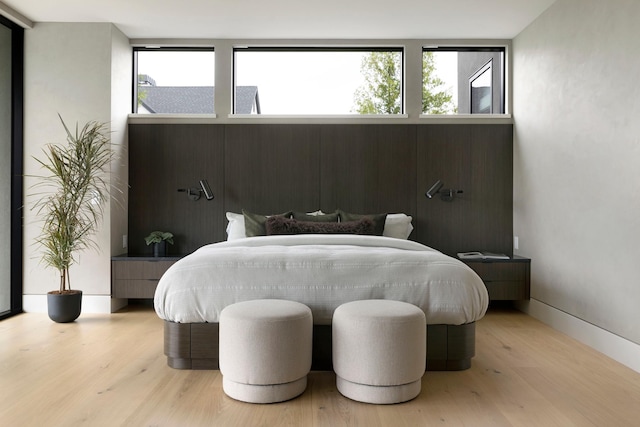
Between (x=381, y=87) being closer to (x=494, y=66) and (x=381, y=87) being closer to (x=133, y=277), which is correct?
(x=494, y=66)

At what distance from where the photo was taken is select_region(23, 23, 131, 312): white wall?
4.42 m

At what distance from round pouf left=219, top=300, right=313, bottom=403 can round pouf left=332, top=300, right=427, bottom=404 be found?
0.70 ft

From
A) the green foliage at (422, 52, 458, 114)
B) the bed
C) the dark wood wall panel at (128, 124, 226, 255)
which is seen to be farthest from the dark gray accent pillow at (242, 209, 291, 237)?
the green foliage at (422, 52, 458, 114)

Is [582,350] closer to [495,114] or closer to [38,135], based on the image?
[495,114]

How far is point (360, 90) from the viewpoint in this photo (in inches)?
198

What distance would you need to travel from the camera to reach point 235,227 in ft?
14.6

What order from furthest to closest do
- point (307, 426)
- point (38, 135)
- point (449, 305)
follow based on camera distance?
point (38, 135)
point (449, 305)
point (307, 426)

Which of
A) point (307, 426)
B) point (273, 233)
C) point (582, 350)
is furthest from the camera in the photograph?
point (273, 233)

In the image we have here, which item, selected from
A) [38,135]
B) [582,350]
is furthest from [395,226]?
[38,135]

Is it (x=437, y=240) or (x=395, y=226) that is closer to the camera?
(x=395, y=226)

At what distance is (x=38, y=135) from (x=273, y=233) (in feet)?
7.71

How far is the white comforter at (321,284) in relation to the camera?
107 inches

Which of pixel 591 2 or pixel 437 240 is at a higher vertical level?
pixel 591 2

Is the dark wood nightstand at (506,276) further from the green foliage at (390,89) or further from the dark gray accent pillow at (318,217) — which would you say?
the green foliage at (390,89)
